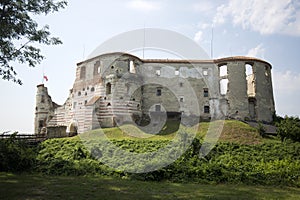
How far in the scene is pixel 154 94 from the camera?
36.0 metres

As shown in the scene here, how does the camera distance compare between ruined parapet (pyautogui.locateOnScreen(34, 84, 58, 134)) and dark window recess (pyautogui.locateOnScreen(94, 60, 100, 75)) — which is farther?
ruined parapet (pyautogui.locateOnScreen(34, 84, 58, 134))

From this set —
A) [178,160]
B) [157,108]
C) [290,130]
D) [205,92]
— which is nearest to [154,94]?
[157,108]

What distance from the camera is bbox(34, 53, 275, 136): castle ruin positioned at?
3056 centimetres

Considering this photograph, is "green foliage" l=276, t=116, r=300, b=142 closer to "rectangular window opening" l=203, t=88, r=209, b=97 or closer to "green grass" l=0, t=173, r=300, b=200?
"green grass" l=0, t=173, r=300, b=200

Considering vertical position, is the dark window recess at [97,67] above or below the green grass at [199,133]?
→ above

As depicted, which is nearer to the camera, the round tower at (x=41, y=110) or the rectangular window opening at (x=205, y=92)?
the round tower at (x=41, y=110)

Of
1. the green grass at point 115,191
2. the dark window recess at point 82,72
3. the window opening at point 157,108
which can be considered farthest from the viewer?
the window opening at point 157,108

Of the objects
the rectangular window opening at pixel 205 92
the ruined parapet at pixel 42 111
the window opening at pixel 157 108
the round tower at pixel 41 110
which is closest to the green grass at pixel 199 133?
the window opening at pixel 157 108

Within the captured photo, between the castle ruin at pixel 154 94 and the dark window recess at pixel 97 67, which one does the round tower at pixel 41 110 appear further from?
the dark window recess at pixel 97 67

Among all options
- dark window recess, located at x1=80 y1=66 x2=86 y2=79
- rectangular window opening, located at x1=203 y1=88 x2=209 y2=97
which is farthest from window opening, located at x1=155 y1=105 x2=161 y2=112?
dark window recess, located at x1=80 y1=66 x2=86 y2=79

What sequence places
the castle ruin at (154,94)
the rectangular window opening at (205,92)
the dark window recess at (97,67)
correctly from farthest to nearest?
the rectangular window opening at (205,92) < the dark window recess at (97,67) < the castle ruin at (154,94)

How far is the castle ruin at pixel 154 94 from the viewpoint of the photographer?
30562mm

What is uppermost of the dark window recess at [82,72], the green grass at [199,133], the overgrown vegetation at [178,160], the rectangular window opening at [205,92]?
the dark window recess at [82,72]

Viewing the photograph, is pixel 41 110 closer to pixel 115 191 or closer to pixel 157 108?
pixel 157 108
